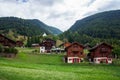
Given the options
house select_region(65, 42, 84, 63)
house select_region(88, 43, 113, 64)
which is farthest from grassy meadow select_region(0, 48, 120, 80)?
house select_region(88, 43, 113, 64)

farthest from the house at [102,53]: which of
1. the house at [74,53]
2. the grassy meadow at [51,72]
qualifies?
the grassy meadow at [51,72]

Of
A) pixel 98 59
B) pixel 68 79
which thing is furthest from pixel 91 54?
pixel 68 79

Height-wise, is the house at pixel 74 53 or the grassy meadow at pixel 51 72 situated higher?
the house at pixel 74 53

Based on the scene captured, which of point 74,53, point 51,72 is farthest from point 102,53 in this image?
point 51,72

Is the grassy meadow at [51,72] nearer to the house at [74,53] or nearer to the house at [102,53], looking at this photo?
the house at [74,53]

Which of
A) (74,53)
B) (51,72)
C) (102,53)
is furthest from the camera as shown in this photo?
(74,53)

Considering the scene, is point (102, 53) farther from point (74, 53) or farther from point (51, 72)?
point (51, 72)

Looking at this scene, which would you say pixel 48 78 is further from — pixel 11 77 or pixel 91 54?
pixel 91 54

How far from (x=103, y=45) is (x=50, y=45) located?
59043 mm

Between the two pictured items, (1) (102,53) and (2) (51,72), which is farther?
(1) (102,53)

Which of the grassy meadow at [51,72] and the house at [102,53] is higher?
the house at [102,53]

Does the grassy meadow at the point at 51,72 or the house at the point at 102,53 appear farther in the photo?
the house at the point at 102,53

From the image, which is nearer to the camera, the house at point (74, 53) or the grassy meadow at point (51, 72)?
the grassy meadow at point (51, 72)

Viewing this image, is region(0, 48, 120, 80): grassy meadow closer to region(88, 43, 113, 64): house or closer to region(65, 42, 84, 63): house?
region(65, 42, 84, 63): house
